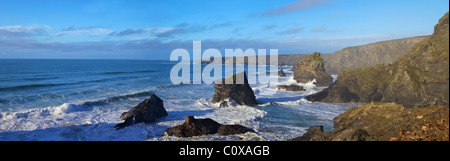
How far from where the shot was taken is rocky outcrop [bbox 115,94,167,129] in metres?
18.5

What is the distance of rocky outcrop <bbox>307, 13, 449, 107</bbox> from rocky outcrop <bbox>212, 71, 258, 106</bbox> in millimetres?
8544

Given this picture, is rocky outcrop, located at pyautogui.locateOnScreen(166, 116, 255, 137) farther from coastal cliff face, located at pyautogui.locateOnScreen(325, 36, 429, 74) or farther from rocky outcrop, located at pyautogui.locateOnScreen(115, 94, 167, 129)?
coastal cliff face, located at pyautogui.locateOnScreen(325, 36, 429, 74)

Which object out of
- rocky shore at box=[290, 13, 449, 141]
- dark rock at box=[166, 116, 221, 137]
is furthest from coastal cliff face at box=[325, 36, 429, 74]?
dark rock at box=[166, 116, 221, 137]

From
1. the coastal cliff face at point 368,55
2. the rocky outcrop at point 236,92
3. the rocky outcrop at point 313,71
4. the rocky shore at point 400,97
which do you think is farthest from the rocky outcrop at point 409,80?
the coastal cliff face at point 368,55

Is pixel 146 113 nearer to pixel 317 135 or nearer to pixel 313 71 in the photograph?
pixel 317 135

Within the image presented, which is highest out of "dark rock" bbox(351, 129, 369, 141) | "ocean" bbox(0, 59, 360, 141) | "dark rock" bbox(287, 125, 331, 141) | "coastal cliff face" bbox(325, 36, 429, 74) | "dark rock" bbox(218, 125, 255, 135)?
"coastal cliff face" bbox(325, 36, 429, 74)

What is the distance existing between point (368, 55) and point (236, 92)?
7951 centimetres

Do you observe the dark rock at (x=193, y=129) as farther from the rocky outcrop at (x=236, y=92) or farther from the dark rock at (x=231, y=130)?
the rocky outcrop at (x=236, y=92)

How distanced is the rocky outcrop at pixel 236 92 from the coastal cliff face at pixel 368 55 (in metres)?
67.3

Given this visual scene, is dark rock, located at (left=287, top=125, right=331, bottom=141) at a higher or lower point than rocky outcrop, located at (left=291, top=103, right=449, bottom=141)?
lower

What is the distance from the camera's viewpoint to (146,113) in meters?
19.3

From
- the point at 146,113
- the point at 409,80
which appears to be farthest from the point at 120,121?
the point at 409,80
